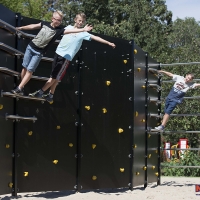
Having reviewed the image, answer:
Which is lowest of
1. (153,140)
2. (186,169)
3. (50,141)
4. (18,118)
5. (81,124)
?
(186,169)

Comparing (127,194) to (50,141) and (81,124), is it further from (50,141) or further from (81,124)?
(50,141)

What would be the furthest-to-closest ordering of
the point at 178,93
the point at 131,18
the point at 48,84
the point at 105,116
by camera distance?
the point at 131,18
the point at 178,93
the point at 105,116
the point at 48,84

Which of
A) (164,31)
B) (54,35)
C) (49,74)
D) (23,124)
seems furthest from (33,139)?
(164,31)

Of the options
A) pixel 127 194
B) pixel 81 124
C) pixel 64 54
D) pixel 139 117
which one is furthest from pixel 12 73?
pixel 139 117

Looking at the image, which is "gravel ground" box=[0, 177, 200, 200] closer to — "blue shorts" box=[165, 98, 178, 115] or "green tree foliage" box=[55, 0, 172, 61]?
"blue shorts" box=[165, 98, 178, 115]

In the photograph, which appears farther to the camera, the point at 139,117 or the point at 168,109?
the point at 168,109

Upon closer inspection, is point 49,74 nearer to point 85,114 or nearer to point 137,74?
point 85,114

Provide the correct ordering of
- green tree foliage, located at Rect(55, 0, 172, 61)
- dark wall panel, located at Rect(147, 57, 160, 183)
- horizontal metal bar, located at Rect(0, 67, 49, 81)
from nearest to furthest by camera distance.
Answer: horizontal metal bar, located at Rect(0, 67, 49, 81) < dark wall panel, located at Rect(147, 57, 160, 183) < green tree foliage, located at Rect(55, 0, 172, 61)

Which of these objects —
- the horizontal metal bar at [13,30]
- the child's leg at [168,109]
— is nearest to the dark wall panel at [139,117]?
the child's leg at [168,109]

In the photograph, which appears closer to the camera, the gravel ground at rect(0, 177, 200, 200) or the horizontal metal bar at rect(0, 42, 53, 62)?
the horizontal metal bar at rect(0, 42, 53, 62)

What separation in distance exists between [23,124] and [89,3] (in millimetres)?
28175

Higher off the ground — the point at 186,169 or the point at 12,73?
the point at 12,73

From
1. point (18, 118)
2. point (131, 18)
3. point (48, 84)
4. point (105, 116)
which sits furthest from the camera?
point (131, 18)

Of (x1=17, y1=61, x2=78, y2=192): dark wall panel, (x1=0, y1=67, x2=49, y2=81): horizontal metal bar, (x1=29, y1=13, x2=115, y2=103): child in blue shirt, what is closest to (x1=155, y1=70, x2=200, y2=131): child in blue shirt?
(x1=17, y1=61, x2=78, y2=192): dark wall panel
